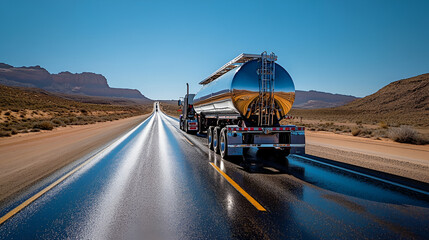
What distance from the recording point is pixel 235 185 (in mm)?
6016

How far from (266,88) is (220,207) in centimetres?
548

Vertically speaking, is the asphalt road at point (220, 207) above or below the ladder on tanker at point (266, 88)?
below

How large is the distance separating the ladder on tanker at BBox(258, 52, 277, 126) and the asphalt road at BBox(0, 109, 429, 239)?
2230 mm

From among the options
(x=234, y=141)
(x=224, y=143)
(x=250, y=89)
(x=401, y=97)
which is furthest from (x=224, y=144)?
(x=401, y=97)

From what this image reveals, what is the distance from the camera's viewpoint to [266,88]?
9.07 meters

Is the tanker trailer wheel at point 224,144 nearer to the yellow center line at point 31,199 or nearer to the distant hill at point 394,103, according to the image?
the yellow center line at point 31,199

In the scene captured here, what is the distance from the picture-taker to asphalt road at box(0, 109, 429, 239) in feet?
11.8

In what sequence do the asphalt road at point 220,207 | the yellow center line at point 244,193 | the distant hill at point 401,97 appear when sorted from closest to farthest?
the asphalt road at point 220,207
the yellow center line at point 244,193
the distant hill at point 401,97

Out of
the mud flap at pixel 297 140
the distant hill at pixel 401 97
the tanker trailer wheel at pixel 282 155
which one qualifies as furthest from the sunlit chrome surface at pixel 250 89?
the distant hill at pixel 401 97

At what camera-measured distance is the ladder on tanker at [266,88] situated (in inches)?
356

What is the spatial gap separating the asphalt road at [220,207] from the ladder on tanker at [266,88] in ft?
7.32

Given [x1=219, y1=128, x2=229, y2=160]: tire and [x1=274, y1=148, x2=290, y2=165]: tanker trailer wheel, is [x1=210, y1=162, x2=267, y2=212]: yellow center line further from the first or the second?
[x1=274, y1=148, x2=290, y2=165]: tanker trailer wheel

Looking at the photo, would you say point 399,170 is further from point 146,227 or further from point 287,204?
point 146,227

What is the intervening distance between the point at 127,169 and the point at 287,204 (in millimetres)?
4986
